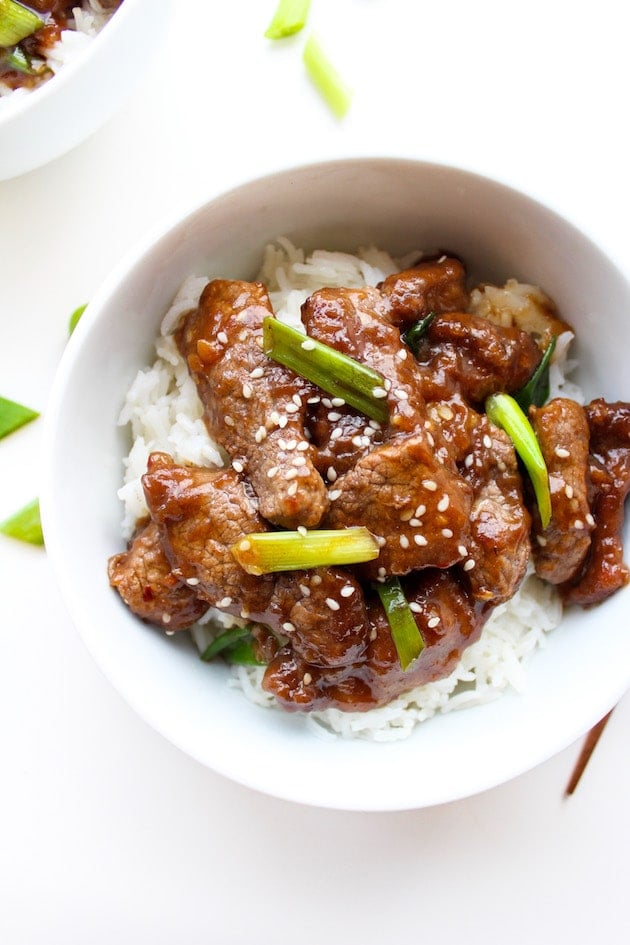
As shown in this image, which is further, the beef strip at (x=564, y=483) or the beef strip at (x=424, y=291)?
the beef strip at (x=424, y=291)

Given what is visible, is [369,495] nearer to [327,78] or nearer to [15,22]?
[327,78]

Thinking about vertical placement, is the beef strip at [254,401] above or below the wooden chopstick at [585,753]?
above

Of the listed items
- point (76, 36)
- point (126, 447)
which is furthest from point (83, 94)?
point (126, 447)

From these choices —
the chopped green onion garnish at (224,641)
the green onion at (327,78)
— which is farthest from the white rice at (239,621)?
the green onion at (327,78)

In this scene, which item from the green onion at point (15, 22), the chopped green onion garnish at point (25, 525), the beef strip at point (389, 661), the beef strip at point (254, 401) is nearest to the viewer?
the beef strip at point (254, 401)

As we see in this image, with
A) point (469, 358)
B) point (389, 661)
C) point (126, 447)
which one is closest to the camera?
point (389, 661)

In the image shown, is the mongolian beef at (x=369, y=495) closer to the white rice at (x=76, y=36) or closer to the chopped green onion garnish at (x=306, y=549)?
the chopped green onion garnish at (x=306, y=549)
